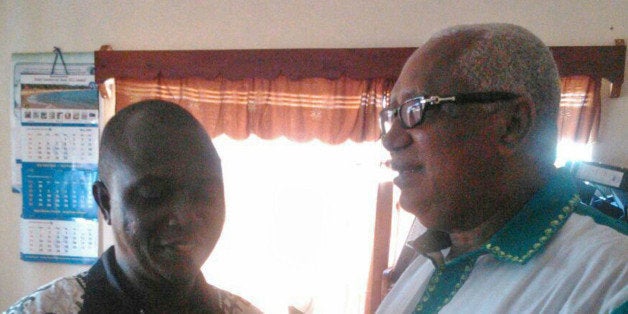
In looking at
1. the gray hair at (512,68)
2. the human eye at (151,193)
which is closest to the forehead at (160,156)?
the human eye at (151,193)

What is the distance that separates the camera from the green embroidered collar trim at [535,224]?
2.01 ft

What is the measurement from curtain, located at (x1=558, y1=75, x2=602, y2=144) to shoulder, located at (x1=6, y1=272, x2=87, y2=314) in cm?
182

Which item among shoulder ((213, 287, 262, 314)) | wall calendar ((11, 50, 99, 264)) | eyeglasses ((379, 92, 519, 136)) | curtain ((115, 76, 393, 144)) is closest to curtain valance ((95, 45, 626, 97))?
curtain ((115, 76, 393, 144))

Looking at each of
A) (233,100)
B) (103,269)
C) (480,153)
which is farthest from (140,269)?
(233,100)

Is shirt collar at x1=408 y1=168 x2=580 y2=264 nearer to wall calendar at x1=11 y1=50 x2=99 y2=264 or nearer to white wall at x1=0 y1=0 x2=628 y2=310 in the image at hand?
white wall at x1=0 y1=0 x2=628 y2=310

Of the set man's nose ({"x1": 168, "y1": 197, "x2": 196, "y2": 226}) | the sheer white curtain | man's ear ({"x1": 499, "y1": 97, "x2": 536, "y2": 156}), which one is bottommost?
the sheer white curtain

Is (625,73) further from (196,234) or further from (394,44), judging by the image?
(196,234)

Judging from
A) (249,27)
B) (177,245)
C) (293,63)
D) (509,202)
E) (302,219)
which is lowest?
(302,219)

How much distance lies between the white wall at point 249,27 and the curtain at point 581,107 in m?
0.08

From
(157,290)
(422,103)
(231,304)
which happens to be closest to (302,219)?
(231,304)

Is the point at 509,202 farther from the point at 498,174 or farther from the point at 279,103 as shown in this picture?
the point at 279,103

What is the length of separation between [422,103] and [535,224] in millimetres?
265

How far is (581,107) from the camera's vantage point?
1670mm

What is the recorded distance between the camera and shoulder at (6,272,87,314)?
0.66 metres
